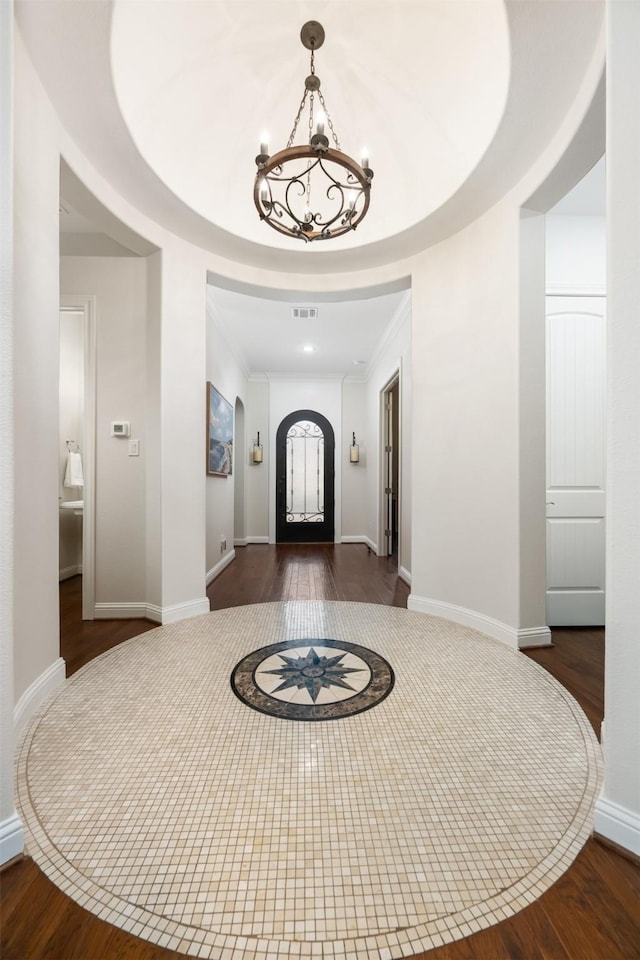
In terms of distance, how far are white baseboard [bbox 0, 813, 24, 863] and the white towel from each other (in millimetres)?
4137

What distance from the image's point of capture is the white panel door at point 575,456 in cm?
296

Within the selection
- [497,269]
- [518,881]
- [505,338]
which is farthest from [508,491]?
[518,881]

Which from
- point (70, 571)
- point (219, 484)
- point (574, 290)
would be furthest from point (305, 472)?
point (574, 290)

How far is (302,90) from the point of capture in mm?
2826

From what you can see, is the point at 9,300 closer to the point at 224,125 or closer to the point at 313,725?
the point at 313,725

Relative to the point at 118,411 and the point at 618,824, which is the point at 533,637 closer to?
the point at 618,824

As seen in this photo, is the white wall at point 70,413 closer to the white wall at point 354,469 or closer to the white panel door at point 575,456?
the white wall at point 354,469

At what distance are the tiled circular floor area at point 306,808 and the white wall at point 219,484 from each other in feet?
7.96

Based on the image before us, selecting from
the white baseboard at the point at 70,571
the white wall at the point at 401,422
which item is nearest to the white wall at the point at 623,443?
the white wall at the point at 401,422

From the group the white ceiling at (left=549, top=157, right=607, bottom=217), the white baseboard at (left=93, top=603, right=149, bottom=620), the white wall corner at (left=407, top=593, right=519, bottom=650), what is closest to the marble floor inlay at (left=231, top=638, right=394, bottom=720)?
the white wall corner at (left=407, top=593, right=519, bottom=650)

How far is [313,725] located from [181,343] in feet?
8.74

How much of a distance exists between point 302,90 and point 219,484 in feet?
11.7

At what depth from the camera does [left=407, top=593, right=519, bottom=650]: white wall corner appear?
2.64m

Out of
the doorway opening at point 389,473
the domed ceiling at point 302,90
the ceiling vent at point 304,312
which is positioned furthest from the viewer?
the doorway opening at point 389,473
